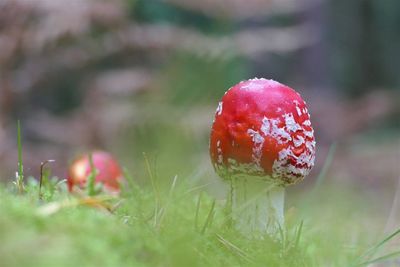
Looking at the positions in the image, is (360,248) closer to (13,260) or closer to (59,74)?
(13,260)

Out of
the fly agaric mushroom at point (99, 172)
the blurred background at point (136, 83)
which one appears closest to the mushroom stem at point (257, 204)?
the blurred background at point (136, 83)

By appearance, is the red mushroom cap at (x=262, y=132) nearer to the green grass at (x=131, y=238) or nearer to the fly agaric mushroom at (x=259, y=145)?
the fly agaric mushroom at (x=259, y=145)

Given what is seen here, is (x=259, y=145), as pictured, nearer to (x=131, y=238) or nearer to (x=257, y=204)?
(x=257, y=204)

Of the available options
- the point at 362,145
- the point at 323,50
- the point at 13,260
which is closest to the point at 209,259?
the point at 13,260

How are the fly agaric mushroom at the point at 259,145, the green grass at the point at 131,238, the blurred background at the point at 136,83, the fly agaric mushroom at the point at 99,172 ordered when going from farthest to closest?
the fly agaric mushroom at the point at 99,172, the fly agaric mushroom at the point at 259,145, the blurred background at the point at 136,83, the green grass at the point at 131,238

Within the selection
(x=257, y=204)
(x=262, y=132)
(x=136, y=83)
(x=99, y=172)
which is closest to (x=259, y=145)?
(x=262, y=132)

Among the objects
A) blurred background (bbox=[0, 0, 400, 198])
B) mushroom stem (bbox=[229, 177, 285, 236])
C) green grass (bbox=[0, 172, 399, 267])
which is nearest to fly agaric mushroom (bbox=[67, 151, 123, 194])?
blurred background (bbox=[0, 0, 400, 198])

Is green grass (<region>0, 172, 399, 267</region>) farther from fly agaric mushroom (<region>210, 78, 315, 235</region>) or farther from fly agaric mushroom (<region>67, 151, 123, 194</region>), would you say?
fly agaric mushroom (<region>67, 151, 123, 194</region>)
